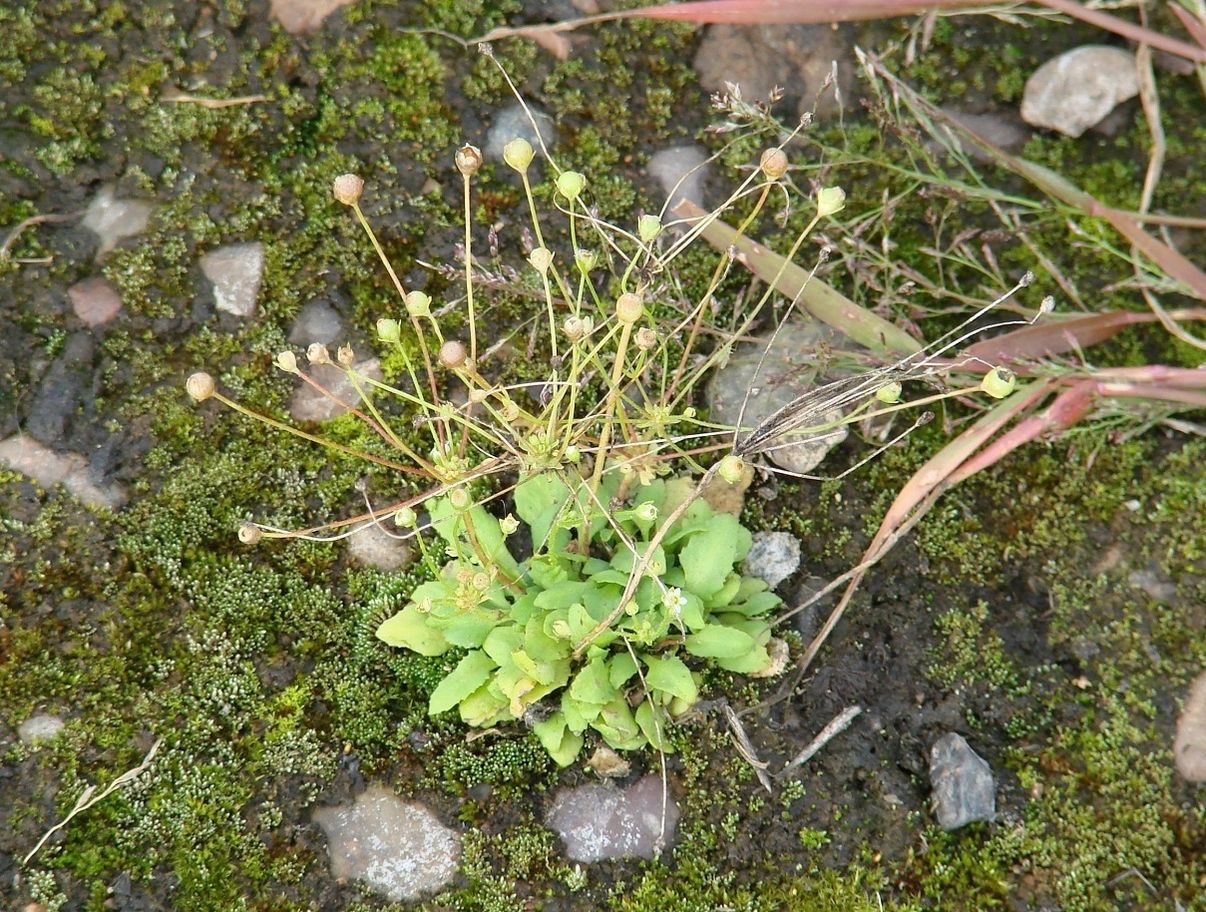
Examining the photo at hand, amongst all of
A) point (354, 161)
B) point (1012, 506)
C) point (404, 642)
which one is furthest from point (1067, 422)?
point (354, 161)

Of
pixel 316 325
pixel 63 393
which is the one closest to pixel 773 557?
pixel 316 325

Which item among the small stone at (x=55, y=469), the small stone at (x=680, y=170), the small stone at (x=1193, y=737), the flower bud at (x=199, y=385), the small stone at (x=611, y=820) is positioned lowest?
the small stone at (x=1193, y=737)

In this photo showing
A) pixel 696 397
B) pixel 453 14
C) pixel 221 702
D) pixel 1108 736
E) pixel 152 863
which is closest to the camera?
pixel 152 863

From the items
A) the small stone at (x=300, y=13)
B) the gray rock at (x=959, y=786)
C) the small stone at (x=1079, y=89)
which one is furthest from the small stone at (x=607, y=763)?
the small stone at (x=1079, y=89)

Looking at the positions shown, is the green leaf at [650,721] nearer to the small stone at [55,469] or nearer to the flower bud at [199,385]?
→ the flower bud at [199,385]

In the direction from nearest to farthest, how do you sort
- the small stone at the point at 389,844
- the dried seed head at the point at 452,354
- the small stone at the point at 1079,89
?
the dried seed head at the point at 452,354 → the small stone at the point at 389,844 → the small stone at the point at 1079,89

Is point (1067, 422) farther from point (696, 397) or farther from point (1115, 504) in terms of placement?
point (696, 397)
